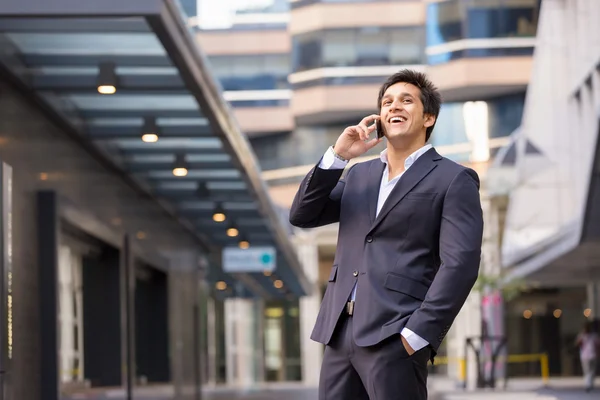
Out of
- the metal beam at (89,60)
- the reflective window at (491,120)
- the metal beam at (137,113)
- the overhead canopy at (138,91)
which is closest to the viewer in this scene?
the overhead canopy at (138,91)

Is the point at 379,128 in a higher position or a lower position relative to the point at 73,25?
lower

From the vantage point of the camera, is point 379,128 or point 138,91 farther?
point 138,91

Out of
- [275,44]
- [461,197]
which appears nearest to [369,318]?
[461,197]

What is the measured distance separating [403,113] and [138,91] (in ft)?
26.1

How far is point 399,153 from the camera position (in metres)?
4.64

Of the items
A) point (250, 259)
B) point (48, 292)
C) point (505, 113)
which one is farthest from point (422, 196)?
point (505, 113)

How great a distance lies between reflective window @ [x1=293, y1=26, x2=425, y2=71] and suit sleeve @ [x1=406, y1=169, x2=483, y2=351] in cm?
5273

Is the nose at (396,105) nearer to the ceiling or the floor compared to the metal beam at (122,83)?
nearer to the floor

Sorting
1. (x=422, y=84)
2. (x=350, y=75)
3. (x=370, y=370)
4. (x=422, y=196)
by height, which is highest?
(x=350, y=75)

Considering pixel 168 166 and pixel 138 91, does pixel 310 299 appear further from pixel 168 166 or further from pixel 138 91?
pixel 138 91

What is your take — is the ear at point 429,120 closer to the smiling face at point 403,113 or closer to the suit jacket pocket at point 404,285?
the smiling face at point 403,113

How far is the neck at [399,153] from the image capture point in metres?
4.62

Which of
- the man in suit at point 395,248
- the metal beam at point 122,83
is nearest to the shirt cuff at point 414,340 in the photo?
the man in suit at point 395,248

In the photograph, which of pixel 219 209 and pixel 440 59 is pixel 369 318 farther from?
pixel 440 59
